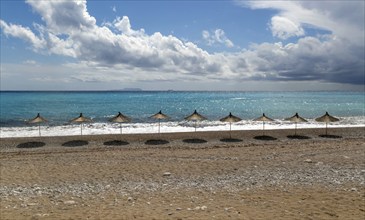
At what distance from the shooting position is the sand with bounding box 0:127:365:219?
36.7ft

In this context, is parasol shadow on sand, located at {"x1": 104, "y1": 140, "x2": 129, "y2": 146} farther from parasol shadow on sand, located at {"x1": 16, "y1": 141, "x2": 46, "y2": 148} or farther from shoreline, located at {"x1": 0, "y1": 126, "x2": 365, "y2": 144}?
parasol shadow on sand, located at {"x1": 16, "y1": 141, "x2": 46, "y2": 148}

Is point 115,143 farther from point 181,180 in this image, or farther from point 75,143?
point 181,180

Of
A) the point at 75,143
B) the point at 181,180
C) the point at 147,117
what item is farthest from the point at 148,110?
the point at 181,180

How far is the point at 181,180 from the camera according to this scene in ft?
→ 50.1

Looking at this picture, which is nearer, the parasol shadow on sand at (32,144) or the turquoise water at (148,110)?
the parasol shadow on sand at (32,144)

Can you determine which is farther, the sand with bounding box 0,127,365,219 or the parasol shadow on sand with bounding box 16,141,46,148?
the parasol shadow on sand with bounding box 16,141,46,148

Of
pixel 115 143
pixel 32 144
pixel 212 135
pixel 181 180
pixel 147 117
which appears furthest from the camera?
pixel 147 117

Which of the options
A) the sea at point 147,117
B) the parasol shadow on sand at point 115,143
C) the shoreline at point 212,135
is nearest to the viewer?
the parasol shadow on sand at point 115,143

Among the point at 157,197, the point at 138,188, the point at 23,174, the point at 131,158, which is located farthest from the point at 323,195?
the point at 23,174

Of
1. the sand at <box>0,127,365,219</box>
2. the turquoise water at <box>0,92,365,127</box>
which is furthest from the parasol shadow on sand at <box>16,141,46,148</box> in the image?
the turquoise water at <box>0,92,365,127</box>

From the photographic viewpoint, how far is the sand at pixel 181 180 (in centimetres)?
1118

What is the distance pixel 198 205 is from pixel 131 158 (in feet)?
31.6

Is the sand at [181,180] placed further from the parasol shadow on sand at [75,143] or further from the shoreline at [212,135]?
the shoreline at [212,135]

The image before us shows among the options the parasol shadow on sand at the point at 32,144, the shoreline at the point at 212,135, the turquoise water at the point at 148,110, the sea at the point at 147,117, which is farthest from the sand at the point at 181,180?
the turquoise water at the point at 148,110
